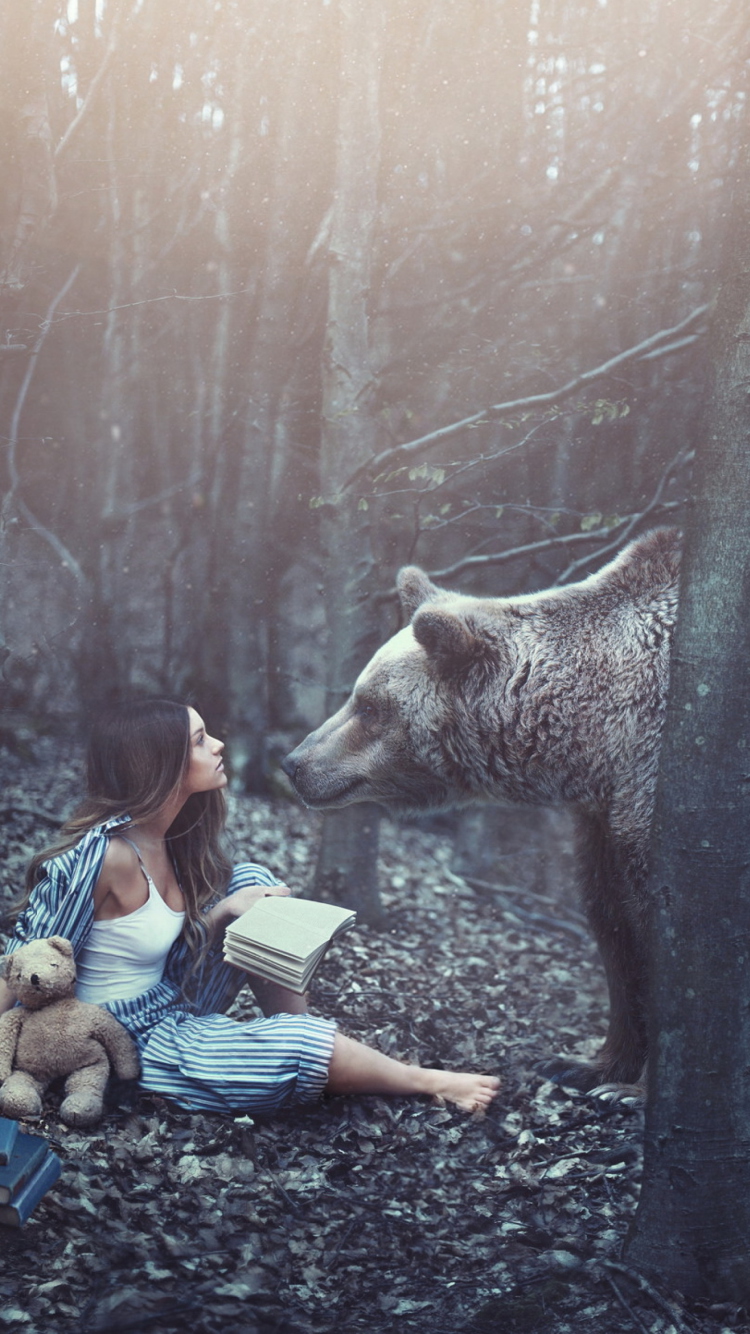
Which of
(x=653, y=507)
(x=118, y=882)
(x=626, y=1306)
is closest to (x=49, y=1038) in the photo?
(x=118, y=882)

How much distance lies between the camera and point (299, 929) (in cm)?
278

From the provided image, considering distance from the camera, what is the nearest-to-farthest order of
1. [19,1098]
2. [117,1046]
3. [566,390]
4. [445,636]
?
[19,1098] < [117,1046] < [445,636] < [566,390]

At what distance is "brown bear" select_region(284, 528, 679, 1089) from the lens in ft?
10.7

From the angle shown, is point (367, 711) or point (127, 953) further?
point (367, 711)

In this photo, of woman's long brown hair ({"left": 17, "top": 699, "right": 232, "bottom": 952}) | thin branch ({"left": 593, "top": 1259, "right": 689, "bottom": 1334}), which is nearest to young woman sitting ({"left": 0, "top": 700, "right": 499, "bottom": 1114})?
woman's long brown hair ({"left": 17, "top": 699, "right": 232, "bottom": 952})

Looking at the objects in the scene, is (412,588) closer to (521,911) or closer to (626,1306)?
(521,911)

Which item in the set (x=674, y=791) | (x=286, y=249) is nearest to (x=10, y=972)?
(x=674, y=791)

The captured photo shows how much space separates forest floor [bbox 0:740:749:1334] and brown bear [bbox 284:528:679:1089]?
1.58ft

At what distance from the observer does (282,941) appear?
2723 mm

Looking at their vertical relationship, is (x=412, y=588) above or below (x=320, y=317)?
below

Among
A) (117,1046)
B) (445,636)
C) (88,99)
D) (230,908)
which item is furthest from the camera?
(88,99)

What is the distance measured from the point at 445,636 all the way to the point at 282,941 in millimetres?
1193

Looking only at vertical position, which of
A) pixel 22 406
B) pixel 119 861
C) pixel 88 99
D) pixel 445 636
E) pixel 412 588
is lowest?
pixel 119 861

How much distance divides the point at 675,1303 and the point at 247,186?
3812 millimetres
